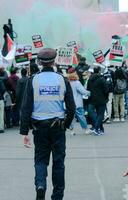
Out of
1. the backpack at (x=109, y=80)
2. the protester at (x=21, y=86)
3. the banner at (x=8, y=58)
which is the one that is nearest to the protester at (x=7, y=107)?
the protester at (x=21, y=86)

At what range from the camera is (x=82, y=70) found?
2050cm

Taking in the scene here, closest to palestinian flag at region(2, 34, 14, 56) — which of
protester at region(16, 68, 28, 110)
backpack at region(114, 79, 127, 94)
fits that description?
backpack at region(114, 79, 127, 94)

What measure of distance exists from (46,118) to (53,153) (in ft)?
1.31

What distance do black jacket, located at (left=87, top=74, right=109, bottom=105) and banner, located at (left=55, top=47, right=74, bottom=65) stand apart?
4.60 metres

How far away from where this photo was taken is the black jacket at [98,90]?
16.7 m

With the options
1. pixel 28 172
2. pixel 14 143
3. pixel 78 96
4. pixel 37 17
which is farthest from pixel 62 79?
pixel 37 17

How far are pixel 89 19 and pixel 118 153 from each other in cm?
3189

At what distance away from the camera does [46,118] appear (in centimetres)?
792

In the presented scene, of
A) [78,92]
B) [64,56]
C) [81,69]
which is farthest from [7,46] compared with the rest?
[78,92]

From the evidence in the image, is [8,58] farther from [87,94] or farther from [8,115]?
[87,94]

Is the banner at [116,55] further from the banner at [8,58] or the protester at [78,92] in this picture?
the protester at [78,92]

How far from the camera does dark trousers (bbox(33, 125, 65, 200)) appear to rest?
7.91 metres

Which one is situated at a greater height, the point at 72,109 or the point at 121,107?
the point at 72,109

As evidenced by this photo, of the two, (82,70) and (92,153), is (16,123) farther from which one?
(92,153)
